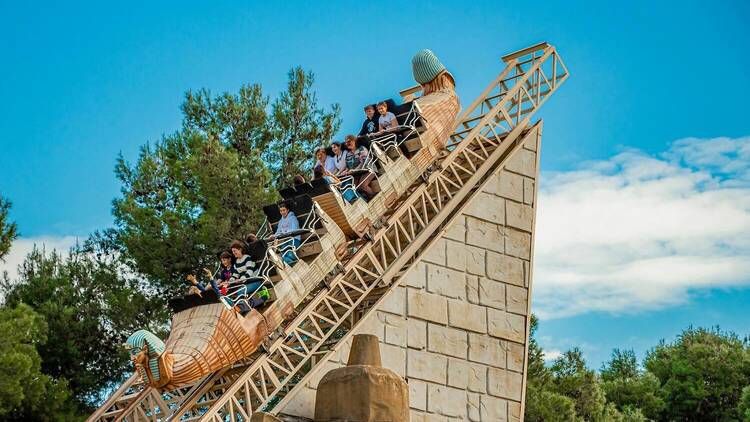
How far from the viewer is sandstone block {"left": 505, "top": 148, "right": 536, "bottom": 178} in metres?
15.6

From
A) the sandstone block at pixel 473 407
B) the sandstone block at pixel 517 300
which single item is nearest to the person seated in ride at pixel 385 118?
the sandstone block at pixel 517 300

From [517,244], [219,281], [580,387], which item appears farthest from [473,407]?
[580,387]

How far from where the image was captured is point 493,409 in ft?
46.9

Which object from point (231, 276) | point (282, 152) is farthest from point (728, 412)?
point (231, 276)

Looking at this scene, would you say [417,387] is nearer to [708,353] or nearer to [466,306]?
[466,306]

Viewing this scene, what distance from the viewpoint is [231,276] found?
12562mm

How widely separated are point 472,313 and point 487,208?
59.6 inches

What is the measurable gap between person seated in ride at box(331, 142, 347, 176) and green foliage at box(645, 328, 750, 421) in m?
19.0

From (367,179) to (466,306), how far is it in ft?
6.97

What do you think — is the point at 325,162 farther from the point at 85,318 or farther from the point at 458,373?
the point at 85,318

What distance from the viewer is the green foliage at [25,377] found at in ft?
54.1

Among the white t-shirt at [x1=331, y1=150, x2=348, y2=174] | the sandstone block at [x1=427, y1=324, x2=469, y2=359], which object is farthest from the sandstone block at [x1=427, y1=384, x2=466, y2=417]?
the white t-shirt at [x1=331, y1=150, x2=348, y2=174]

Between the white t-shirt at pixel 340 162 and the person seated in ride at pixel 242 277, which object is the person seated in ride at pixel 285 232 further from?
the white t-shirt at pixel 340 162

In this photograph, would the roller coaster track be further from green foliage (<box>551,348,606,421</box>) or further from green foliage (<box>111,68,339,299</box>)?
green foliage (<box>551,348,606,421</box>)
